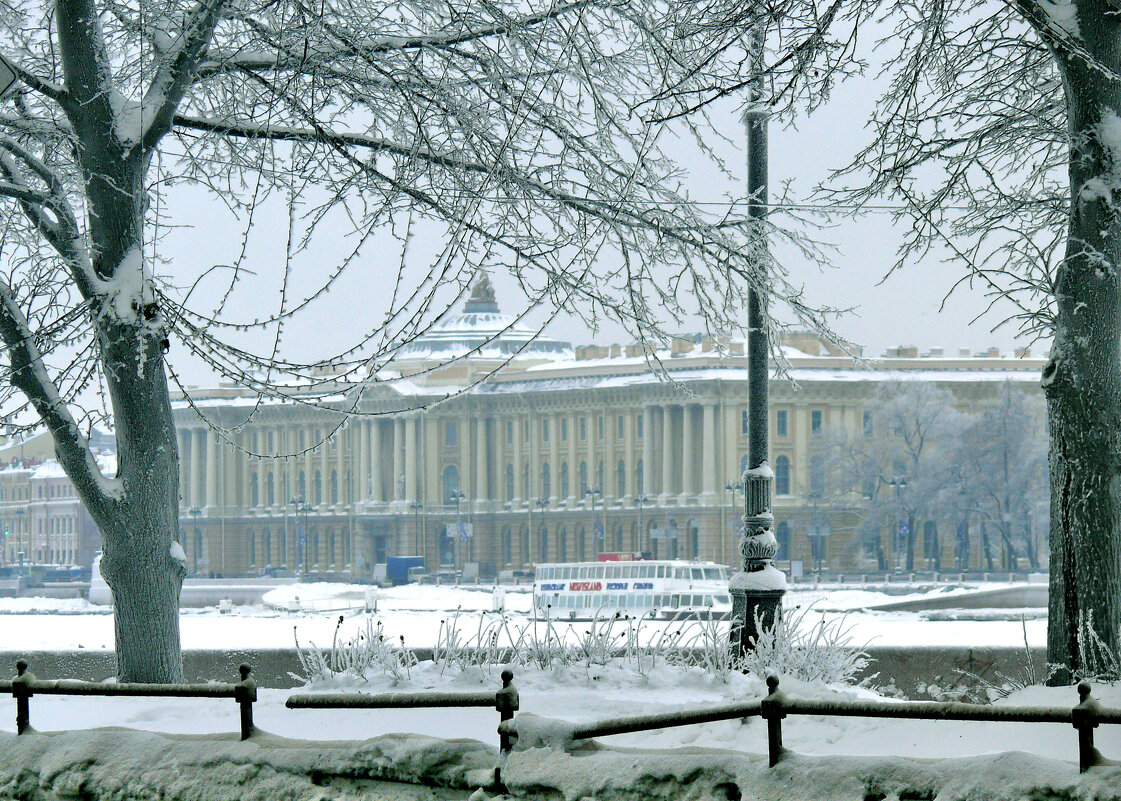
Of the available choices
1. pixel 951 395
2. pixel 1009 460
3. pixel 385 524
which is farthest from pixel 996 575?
pixel 385 524

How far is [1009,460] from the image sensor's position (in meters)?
Answer: 84.4

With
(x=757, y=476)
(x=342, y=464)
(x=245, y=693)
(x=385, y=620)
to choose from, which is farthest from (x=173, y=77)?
(x=342, y=464)

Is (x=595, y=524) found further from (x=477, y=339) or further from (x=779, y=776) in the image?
(x=779, y=776)

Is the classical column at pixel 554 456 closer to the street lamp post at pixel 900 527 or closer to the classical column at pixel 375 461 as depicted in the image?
the classical column at pixel 375 461

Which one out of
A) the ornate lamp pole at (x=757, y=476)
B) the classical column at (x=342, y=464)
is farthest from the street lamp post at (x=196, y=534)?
the ornate lamp pole at (x=757, y=476)

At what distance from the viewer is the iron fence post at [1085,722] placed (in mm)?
5438

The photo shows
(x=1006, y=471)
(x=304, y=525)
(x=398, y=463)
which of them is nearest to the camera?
(x=1006, y=471)

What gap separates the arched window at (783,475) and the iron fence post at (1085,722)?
95797 millimetres

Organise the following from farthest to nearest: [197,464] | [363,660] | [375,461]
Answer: [197,464], [375,461], [363,660]

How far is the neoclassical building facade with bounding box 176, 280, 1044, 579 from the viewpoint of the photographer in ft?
326

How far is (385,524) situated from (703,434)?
26.5m

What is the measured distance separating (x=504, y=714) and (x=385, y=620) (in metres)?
47.1

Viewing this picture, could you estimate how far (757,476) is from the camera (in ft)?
35.4

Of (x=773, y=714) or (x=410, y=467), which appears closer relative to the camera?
(x=773, y=714)
